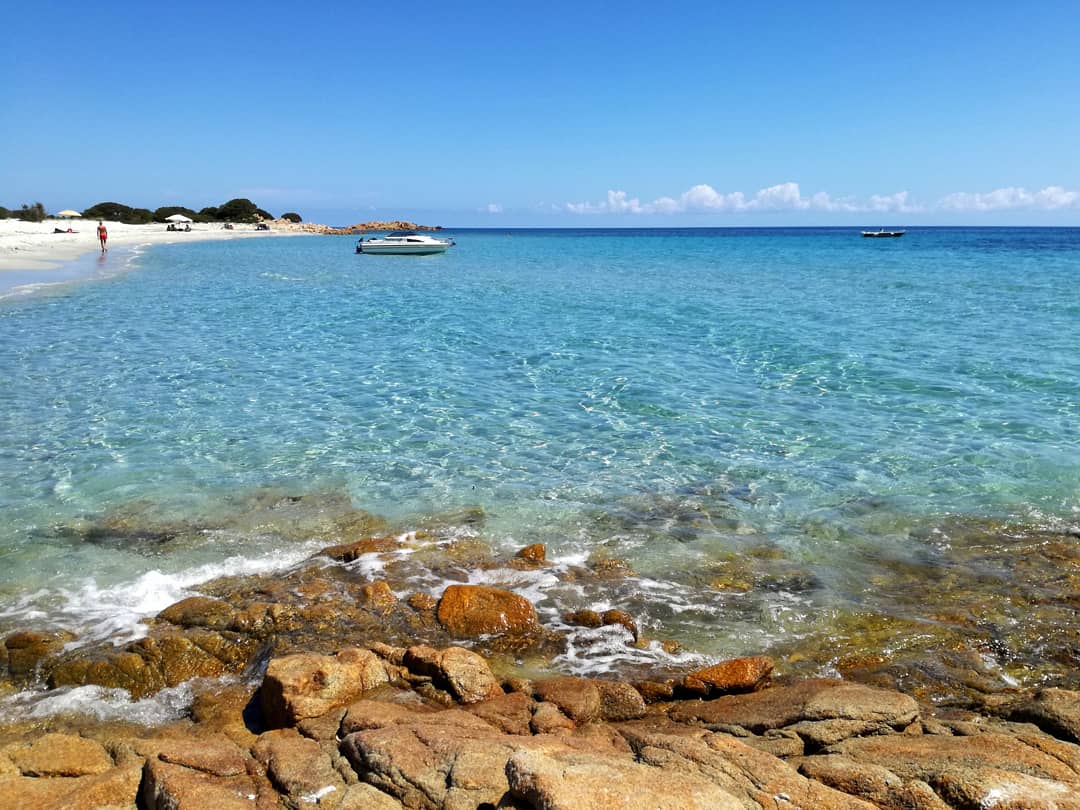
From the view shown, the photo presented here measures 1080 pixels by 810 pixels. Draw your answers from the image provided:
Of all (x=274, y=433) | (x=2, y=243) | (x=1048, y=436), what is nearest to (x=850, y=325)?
(x=1048, y=436)

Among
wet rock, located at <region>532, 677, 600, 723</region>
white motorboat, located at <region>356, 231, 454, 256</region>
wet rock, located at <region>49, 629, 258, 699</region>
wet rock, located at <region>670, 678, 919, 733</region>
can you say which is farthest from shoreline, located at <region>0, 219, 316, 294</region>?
wet rock, located at <region>670, 678, 919, 733</region>

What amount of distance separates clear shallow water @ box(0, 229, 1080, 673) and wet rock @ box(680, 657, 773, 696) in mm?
759

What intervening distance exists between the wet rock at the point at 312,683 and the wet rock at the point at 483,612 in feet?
4.33

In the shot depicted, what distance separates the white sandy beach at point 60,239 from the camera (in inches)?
1879

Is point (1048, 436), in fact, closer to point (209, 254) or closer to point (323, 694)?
point (323, 694)

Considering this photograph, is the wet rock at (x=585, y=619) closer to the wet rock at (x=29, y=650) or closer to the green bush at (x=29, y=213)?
the wet rock at (x=29, y=650)

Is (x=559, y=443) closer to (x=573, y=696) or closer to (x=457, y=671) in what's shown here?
(x=457, y=671)

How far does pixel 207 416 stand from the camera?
50.3 ft

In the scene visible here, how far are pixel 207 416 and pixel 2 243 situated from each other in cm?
5223


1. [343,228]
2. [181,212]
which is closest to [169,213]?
[181,212]

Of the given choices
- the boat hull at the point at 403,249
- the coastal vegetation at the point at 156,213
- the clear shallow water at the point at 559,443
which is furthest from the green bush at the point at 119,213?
the clear shallow water at the point at 559,443

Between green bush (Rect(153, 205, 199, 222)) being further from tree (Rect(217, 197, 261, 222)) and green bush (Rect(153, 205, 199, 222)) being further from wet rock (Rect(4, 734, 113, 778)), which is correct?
wet rock (Rect(4, 734, 113, 778))

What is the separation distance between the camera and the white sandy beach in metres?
47.7

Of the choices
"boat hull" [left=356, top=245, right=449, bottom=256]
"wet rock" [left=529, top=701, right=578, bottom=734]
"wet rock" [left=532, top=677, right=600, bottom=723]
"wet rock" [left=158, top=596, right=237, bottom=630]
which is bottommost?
"wet rock" [left=158, top=596, right=237, bottom=630]
